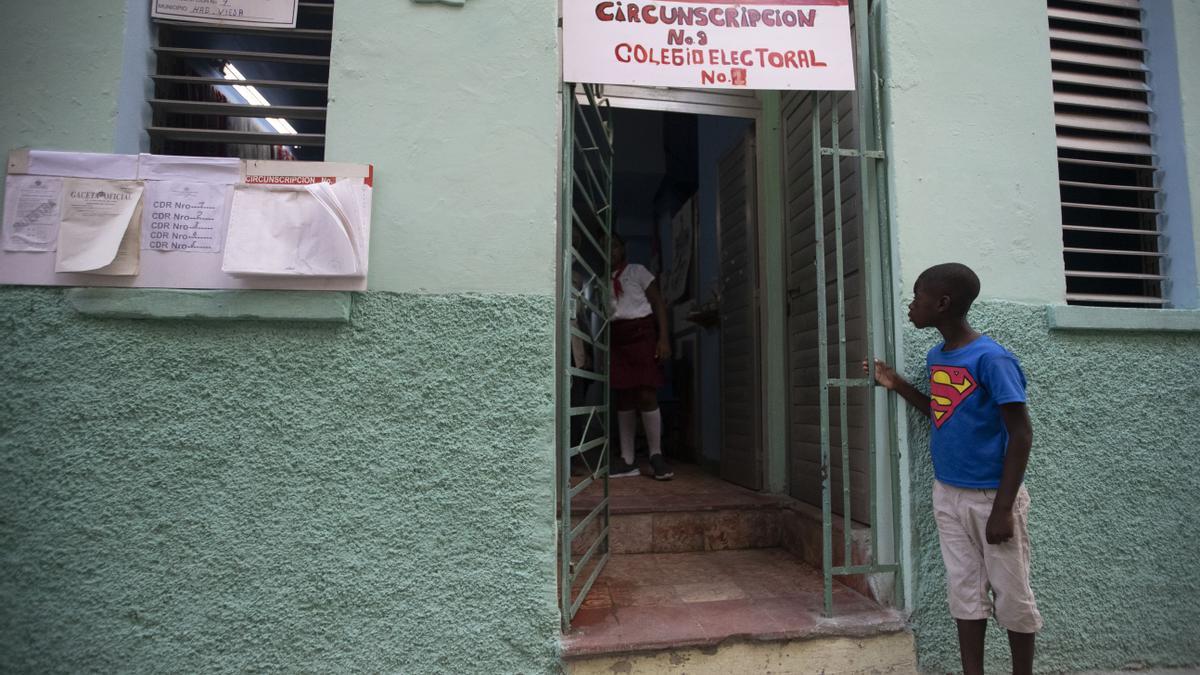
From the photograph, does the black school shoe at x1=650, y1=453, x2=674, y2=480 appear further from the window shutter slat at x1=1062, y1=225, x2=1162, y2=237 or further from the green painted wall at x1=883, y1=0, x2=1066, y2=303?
the window shutter slat at x1=1062, y1=225, x2=1162, y2=237

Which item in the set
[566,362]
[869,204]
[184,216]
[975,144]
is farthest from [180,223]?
[975,144]

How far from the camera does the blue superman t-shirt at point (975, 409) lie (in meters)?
2.34

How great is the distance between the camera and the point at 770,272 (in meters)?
4.45

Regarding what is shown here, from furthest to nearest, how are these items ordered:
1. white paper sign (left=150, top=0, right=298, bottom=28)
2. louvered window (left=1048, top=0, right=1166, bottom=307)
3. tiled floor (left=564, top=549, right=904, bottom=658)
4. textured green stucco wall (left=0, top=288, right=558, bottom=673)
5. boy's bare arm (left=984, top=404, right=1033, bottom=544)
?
louvered window (left=1048, top=0, right=1166, bottom=307) < white paper sign (left=150, top=0, right=298, bottom=28) < tiled floor (left=564, top=549, right=904, bottom=658) < textured green stucco wall (left=0, top=288, right=558, bottom=673) < boy's bare arm (left=984, top=404, right=1033, bottom=544)

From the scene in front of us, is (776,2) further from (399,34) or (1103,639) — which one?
(1103,639)

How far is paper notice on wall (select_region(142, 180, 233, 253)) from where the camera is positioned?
2.53 m

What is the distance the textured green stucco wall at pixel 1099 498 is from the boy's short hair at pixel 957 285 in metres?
0.35

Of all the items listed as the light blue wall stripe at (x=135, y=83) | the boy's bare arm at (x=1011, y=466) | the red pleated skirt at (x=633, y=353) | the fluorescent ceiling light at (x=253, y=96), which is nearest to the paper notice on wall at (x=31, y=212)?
the light blue wall stripe at (x=135, y=83)

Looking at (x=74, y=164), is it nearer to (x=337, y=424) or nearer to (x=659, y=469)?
(x=337, y=424)

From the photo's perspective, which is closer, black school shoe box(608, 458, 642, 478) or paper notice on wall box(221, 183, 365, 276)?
paper notice on wall box(221, 183, 365, 276)

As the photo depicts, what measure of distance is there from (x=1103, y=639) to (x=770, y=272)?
2583mm

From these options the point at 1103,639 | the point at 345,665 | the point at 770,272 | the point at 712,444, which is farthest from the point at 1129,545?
the point at 345,665

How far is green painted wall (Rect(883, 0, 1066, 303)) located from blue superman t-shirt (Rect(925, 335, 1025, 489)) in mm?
593

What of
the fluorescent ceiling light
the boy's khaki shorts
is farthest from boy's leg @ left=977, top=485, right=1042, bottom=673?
the fluorescent ceiling light
